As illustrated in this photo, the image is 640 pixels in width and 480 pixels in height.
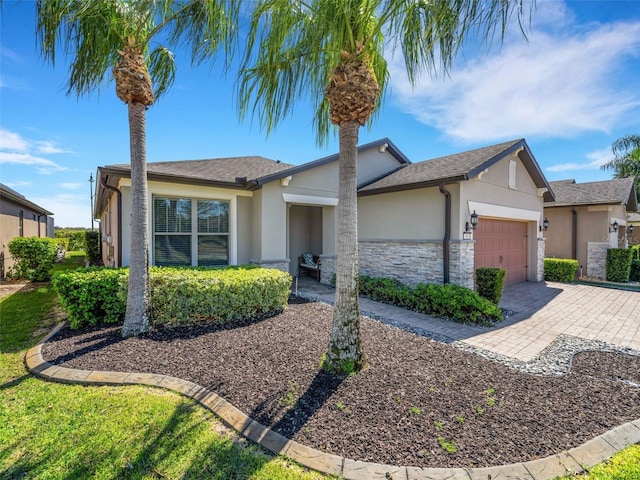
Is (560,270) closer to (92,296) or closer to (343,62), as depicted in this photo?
(343,62)

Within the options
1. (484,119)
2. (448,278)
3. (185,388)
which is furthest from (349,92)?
(484,119)

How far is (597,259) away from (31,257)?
85.8ft

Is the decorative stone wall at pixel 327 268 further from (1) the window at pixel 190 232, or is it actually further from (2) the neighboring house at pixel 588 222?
(2) the neighboring house at pixel 588 222

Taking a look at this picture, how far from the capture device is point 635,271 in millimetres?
15016

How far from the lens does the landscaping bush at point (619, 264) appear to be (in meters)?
14.0

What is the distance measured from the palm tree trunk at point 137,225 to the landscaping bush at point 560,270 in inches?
651

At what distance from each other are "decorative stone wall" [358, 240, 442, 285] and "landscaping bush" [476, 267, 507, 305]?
1.16 m

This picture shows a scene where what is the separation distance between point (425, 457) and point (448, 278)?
23.1 feet

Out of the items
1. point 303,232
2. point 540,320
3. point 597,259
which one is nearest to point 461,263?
point 540,320

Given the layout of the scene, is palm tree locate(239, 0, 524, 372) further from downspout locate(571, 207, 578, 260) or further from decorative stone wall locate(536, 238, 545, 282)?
downspout locate(571, 207, 578, 260)

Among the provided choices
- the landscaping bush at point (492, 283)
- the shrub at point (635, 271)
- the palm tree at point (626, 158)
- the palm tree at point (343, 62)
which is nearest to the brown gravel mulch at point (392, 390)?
the palm tree at point (343, 62)

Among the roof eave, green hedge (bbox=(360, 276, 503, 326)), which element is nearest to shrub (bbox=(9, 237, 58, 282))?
the roof eave

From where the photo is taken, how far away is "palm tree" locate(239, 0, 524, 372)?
148 inches

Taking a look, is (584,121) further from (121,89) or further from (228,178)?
(121,89)
